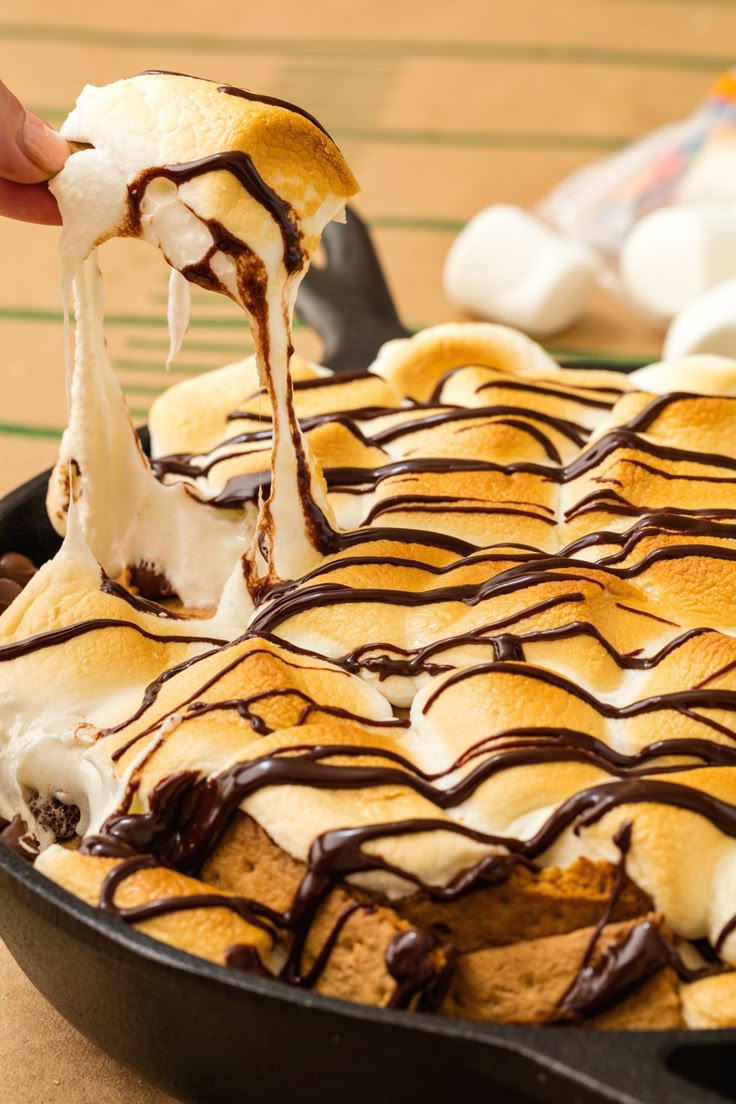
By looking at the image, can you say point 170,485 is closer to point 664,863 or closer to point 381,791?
point 381,791

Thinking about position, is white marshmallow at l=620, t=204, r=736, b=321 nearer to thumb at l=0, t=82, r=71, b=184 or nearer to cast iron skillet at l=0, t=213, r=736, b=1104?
thumb at l=0, t=82, r=71, b=184

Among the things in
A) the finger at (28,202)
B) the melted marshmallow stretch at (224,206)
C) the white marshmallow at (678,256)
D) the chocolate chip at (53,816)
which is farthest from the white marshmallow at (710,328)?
the chocolate chip at (53,816)

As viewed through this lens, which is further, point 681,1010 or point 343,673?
point 343,673

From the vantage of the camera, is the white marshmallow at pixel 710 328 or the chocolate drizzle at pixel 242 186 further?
the white marshmallow at pixel 710 328

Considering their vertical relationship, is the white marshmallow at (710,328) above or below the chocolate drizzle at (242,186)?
above

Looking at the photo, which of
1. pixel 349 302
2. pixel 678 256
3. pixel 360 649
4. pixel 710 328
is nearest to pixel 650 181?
pixel 678 256

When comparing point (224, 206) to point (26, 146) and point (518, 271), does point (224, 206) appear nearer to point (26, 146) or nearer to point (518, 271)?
point (26, 146)

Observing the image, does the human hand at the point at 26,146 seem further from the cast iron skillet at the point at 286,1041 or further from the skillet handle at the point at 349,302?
the skillet handle at the point at 349,302

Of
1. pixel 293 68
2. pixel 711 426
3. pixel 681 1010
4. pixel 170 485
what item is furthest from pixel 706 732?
pixel 293 68
